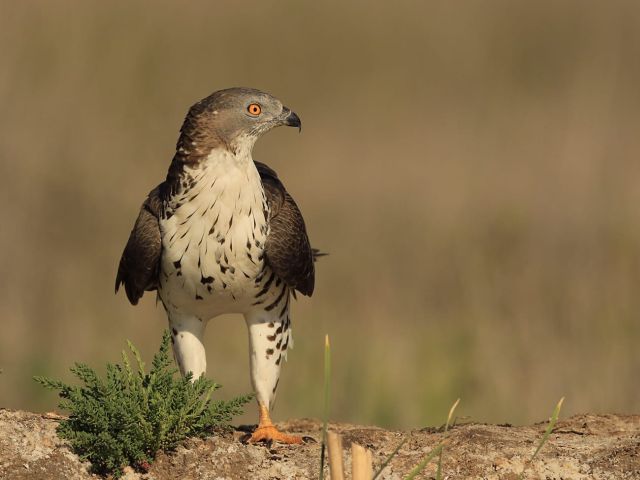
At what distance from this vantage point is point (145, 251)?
25.6 feet

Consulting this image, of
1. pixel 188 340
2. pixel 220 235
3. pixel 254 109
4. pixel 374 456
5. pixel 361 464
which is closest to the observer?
pixel 361 464

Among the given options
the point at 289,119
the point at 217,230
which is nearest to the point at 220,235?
the point at 217,230

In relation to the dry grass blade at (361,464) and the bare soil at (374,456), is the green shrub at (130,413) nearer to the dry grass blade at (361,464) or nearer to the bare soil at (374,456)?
the bare soil at (374,456)

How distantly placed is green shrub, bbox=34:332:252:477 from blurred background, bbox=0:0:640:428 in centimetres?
467

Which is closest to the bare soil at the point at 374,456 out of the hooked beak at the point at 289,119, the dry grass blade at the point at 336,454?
the dry grass blade at the point at 336,454

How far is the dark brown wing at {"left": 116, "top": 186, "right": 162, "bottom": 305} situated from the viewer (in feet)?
25.6

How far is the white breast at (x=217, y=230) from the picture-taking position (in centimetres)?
758

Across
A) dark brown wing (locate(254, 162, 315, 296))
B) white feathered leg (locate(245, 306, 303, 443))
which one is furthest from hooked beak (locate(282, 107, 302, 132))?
white feathered leg (locate(245, 306, 303, 443))

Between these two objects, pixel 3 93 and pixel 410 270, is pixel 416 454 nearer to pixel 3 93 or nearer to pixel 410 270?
pixel 410 270

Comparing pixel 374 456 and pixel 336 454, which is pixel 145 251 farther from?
pixel 336 454

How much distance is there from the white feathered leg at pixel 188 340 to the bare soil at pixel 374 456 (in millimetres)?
591

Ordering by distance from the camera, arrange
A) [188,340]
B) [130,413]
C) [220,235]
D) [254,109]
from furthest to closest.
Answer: [188,340] < [254,109] < [220,235] < [130,413]

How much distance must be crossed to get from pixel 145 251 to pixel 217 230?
487 mm

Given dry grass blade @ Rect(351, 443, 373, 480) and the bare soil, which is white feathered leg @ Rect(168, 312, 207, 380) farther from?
dry grass blade @ Rect(351, 443, 373, 480)
